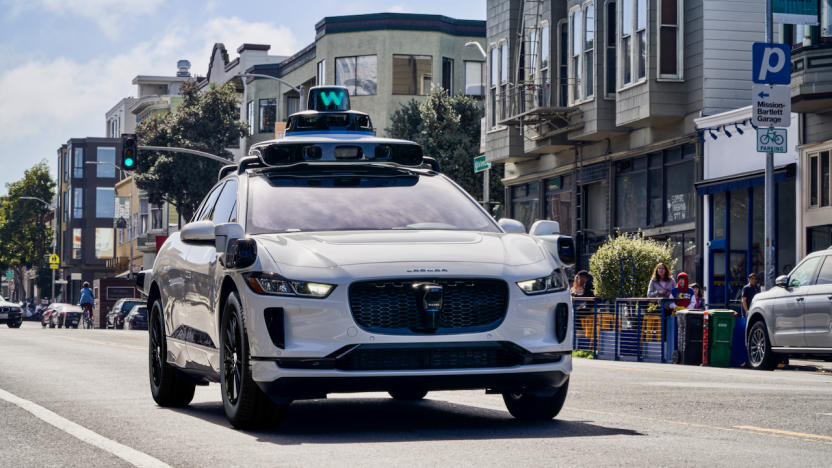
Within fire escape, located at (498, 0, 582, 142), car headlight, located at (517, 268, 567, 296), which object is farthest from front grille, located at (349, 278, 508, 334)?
fire escape, located at (498, 0, 582, 142)

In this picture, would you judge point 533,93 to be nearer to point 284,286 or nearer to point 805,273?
point 805,273

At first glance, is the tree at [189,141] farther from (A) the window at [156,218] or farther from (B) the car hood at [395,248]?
(B) the car hood at [395,248]

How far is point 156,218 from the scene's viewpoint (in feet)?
288

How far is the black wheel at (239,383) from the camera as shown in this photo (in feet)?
29.0

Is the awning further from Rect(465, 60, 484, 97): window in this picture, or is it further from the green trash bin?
Rect(465, 60, 484, 97): window

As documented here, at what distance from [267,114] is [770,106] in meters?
44.3

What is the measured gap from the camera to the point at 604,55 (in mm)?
34156

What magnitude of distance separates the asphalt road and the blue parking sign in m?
11.1

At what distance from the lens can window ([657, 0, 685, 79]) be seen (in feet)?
102

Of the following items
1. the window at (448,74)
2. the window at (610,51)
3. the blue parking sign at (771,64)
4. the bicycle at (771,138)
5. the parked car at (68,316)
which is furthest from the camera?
the parked car at (68,316)

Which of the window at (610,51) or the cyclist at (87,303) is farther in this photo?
the cyclist at (87,303)

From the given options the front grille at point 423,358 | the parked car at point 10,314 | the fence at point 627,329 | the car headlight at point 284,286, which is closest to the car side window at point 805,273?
the fence at point 627,329

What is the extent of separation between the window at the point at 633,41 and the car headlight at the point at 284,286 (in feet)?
78.5

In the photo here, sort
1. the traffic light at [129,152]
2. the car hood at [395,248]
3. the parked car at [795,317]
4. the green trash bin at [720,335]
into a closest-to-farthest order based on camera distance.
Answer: the car hood at [395,248] → the parked car at [795,317] → the green trash bin at [720,335] → the traffic light at [129,152]
